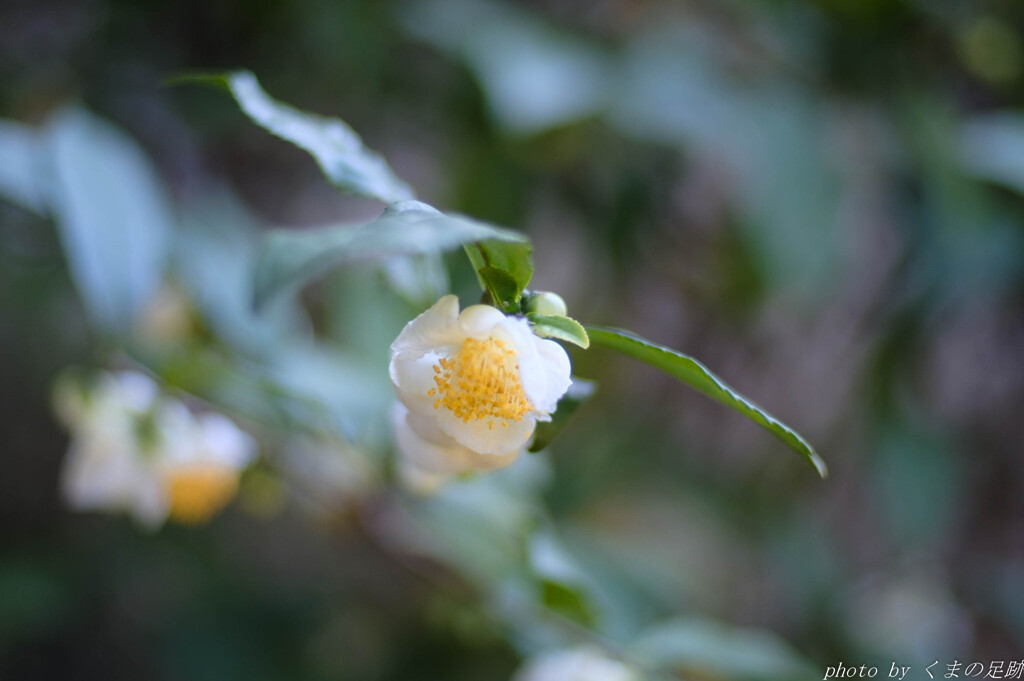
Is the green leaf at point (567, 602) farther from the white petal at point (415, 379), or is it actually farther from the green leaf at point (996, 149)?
the green leaf at point (996, 149)

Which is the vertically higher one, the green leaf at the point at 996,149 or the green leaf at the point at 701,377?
the green leaf at the point at 996,149

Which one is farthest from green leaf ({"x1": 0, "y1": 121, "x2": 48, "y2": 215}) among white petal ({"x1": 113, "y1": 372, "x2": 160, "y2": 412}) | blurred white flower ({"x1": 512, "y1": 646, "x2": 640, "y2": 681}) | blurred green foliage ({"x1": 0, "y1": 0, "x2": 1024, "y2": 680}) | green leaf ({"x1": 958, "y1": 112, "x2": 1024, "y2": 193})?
green leaf ({"x1": 958, "y1": 112, "x2": 1024, "y2": 193})

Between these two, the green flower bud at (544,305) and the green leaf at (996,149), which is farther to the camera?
the green leaf at (996,149)

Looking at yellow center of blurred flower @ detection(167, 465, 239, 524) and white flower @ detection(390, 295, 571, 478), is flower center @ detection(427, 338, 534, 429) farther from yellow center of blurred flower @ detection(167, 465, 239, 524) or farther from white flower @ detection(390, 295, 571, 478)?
yellow center of blurred flower @ detection(167, 465, 239, 524)

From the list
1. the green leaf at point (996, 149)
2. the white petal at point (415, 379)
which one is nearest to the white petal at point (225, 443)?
the white petal at point (415, 379)

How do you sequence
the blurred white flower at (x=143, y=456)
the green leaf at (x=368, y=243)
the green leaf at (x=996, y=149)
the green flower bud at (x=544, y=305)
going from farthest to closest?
the green leaf at (x=996, y=149) → the blurred white flower at (x=143, y=456) → the green flower bud at (x=544, y=305) → the green leaf at (x=368, y=243)

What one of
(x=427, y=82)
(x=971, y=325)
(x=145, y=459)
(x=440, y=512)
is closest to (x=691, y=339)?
(x=971, y=325)

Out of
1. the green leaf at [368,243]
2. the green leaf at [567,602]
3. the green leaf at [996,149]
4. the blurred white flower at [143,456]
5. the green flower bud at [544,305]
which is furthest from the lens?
the green leaf at [996,149]
